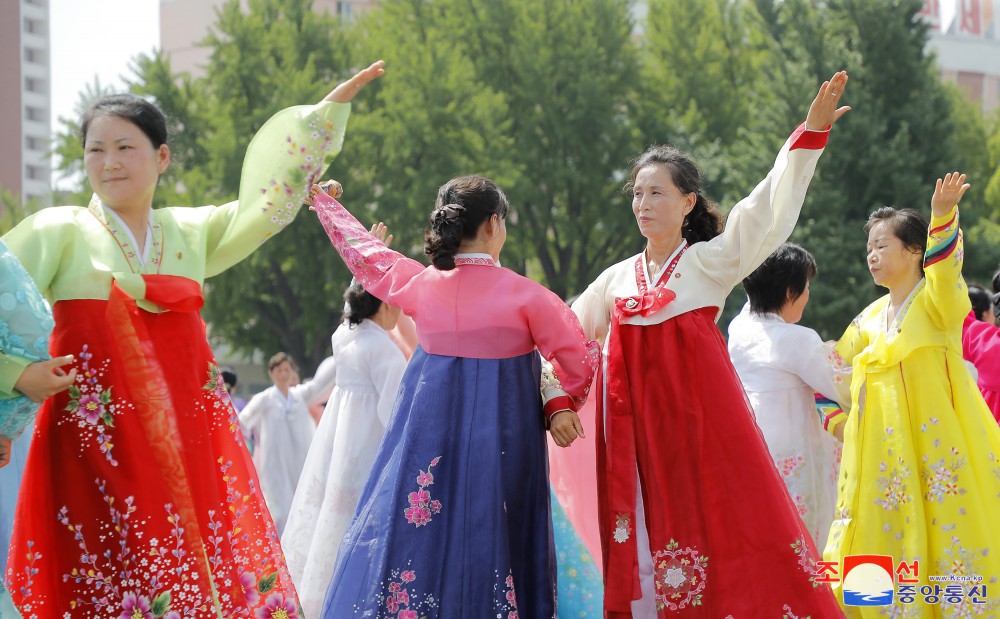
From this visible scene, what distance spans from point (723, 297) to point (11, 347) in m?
2.33

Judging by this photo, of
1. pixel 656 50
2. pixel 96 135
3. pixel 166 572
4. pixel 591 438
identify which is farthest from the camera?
pixel 656 50

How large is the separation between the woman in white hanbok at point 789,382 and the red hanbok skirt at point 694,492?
1405 millimetres

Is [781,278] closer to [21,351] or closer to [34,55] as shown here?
[21,351]

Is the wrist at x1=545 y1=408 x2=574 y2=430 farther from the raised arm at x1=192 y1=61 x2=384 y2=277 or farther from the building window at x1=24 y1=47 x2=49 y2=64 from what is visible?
the building window at x1=24 y1=47 x2=49 y2=64

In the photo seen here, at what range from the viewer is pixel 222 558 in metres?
3.51

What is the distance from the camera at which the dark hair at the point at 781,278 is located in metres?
5.52

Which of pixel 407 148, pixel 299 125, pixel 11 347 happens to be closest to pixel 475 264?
pixel 299 125

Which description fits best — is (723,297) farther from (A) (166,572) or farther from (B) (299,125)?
(A) (166,572)

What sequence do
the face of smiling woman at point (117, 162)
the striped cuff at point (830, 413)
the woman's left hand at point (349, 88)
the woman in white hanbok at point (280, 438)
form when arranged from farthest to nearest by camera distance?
the woman in white hanbok at point (280, 438)
the striped cuff at point (830, 413)
the woman's left hand at point (349, 88)
the face of smiling woman at point (117, 162)

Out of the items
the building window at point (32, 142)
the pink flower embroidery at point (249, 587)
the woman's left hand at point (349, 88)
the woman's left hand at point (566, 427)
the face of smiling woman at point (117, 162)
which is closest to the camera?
the pink flower embroidery at point (249, 587)

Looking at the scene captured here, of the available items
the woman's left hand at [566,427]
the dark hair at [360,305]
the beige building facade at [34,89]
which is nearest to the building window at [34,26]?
the beige building facade at [34,89]

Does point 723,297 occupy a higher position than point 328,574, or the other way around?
point 723,297

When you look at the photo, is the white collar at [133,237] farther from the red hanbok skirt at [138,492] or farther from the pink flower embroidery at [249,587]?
the pink flower embroidery at [249,587]

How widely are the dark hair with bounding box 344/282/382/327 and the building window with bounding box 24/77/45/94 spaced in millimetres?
57801
